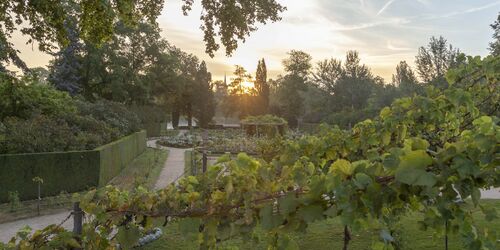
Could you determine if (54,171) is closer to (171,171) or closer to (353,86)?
(171,171)

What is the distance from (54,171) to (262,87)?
4145 centimetres

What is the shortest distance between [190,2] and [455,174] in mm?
10531

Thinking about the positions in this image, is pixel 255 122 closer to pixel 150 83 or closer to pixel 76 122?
pixel 150 83

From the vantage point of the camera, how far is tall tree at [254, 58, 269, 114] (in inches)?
2079

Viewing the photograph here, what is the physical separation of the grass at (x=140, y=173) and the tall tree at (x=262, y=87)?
29.2m

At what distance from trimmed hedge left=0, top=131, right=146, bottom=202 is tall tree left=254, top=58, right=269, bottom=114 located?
38.2 m

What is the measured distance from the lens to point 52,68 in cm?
3606

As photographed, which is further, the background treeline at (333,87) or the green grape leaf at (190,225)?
the background treeline at (333,87)

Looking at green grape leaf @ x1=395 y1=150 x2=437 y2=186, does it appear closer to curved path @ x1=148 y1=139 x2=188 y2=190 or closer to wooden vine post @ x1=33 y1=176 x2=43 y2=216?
wooden vine post @ x1=33 y1=176 x2=43 y2=216

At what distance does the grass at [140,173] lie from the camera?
563 inches

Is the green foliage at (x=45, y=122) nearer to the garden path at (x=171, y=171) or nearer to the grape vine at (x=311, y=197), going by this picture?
the garden path at (x=171, y=171)

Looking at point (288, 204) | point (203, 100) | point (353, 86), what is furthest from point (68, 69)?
point (288, 204)

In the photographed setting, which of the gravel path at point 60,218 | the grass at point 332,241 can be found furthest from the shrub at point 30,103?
the grass at point 332,241

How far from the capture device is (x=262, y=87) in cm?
5328
